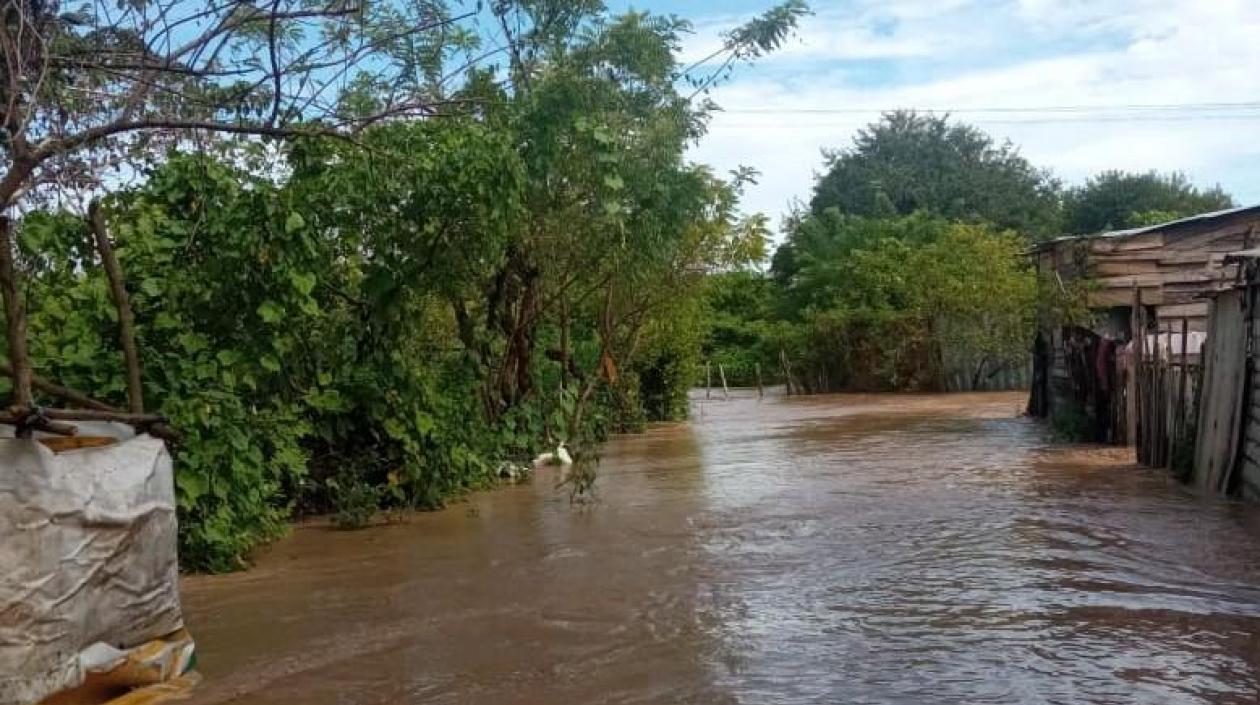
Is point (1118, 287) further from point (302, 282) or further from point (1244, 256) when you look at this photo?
point (302, 282)

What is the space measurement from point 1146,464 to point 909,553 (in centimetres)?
574

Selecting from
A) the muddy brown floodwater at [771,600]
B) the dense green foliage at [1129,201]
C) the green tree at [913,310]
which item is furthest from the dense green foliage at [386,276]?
the dense green foliage at [1129,201]

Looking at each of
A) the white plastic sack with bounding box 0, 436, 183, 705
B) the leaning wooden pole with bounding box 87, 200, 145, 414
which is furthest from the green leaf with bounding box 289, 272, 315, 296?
the white plastic sack with bounding box 0, 436, 183, 705

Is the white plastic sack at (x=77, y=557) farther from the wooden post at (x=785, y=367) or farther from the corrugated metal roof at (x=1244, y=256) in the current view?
the wooden post at (x=785, y=367)

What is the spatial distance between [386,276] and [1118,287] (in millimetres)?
11385

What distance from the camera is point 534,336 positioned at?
16391mm

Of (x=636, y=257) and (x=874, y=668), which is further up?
(x=636, y=257)

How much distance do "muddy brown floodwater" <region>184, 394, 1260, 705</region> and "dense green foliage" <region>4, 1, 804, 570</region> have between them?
764 millimetres

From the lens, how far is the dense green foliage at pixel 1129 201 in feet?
129

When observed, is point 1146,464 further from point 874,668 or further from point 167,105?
point 167,105

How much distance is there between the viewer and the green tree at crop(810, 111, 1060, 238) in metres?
44.0

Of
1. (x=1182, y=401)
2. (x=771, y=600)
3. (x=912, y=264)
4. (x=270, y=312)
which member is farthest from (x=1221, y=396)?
(x=912, y=264)

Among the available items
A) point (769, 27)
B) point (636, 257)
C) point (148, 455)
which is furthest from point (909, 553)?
point (769, 27)

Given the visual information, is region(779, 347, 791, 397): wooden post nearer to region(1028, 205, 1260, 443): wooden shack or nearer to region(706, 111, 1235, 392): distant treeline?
region(706, 111, 1235, 392): distant treeline
